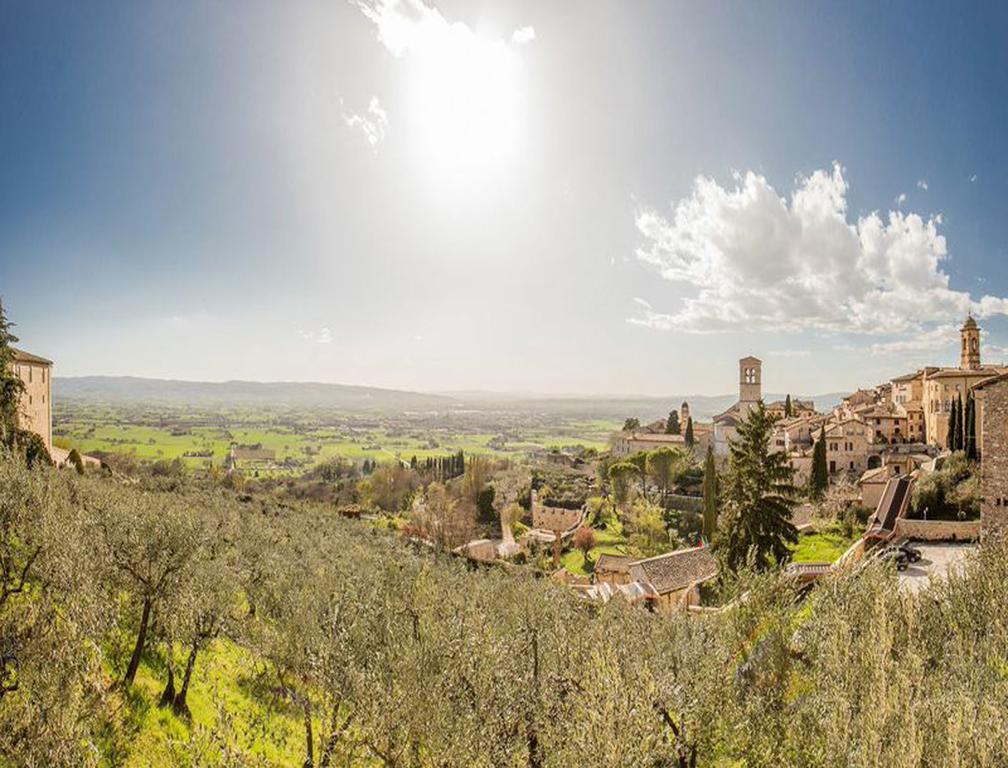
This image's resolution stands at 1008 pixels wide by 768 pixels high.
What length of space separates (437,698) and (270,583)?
11.8 metres

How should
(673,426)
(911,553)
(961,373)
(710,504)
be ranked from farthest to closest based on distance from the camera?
1. (673,426)
2. (961,373)
3. (710,504)
4. (911,553)

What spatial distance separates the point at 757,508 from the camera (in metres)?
22.7

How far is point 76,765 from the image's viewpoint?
230 inches

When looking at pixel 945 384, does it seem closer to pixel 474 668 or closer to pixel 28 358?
pixel 474 668

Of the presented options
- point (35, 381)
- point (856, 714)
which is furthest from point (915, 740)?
point (35, 381)

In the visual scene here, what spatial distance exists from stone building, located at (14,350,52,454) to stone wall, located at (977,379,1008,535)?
5102 centimetres

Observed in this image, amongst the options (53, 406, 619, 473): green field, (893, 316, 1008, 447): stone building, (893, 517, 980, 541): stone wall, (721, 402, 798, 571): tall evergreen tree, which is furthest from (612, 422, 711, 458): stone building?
(721, 402, 798, 571): tall evergreen tree

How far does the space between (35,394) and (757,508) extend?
1891 inches

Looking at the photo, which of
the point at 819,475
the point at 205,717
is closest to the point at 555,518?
the point at 819,475

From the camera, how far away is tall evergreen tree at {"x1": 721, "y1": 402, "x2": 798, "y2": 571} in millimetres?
22562

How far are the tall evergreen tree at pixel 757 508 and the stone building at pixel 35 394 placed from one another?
1686 inches

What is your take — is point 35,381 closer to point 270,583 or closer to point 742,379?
point 270,583

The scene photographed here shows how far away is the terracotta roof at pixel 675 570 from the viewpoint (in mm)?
30681

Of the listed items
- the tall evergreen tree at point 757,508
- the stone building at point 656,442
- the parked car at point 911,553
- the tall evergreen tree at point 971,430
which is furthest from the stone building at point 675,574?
the stone building at point 656,442
